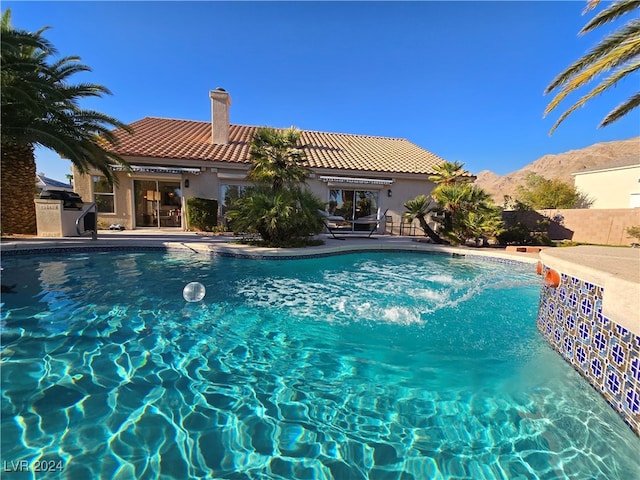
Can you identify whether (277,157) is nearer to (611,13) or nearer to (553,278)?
(611,13)

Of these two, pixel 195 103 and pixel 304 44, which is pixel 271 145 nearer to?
pixel 304 44

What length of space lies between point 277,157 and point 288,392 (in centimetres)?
1041

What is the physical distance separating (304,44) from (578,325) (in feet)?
53.5

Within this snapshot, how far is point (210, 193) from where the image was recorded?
52.6 feet

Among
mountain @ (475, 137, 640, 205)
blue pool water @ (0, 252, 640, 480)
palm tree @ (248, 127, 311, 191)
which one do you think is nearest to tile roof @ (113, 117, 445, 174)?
palm tree @ (248, 127, 311, 191)

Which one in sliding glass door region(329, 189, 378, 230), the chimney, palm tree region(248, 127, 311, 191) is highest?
the chimney

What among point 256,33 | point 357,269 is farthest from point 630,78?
point 256,33

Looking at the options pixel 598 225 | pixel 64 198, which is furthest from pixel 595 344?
pixel 598 225

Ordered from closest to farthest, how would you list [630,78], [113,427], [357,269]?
[113,427]
[630,78]
[357,269]

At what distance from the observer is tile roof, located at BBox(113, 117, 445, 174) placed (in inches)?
635

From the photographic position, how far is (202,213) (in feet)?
50.8

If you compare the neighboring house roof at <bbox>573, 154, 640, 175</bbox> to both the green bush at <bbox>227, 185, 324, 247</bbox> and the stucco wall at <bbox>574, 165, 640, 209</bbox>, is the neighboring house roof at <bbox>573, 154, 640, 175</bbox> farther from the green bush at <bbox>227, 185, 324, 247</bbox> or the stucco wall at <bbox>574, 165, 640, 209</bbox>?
the green bush at <bbox>227, 185, 324, 247</bbox>

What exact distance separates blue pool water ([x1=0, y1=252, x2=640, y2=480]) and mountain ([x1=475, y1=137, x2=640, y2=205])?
214 ft

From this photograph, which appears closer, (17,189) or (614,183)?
(17,189)
